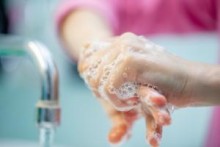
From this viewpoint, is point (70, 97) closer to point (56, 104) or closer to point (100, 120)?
point (100, 120)

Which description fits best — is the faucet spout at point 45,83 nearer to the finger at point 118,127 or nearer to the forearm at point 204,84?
the finger at point 118,127

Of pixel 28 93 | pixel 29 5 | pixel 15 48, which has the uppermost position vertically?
pixel 29 5

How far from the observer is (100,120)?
1023 millimetres

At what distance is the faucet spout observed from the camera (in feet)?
1.69

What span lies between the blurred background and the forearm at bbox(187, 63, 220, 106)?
530 mm

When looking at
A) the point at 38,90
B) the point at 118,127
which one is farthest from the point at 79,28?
the point at 38,90

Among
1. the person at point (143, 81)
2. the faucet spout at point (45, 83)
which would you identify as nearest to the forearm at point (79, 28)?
the faucet spout at point (45, 83)

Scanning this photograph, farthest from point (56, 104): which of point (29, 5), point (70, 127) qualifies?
point (29, 5)

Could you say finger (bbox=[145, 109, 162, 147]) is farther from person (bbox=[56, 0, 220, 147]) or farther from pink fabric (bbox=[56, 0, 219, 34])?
pink fabric (bbox=[56, 0, 219, 34])

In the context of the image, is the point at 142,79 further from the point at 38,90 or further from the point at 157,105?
the point at 38,90

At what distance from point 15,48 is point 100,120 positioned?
48 cm

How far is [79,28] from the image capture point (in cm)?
73

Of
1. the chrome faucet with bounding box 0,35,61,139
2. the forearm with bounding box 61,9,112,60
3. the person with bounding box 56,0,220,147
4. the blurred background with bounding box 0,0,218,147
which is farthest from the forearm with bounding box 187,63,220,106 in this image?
the blurred background with bounding box 0,0,218,147

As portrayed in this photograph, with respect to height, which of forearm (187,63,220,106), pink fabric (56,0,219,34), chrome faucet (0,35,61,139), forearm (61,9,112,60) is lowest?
forearm (187,63,220,106)
